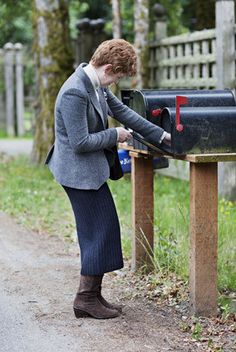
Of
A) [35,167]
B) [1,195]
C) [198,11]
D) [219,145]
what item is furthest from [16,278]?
[198,11]

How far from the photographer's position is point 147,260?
642 cm

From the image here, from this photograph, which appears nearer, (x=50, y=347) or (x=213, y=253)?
(x=50, y=347)

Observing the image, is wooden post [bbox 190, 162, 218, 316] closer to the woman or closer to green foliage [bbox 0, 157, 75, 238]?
the woman

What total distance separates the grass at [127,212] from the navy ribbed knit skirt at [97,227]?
0.86 m

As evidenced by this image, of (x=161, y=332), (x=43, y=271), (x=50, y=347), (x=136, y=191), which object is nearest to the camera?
(x=50, y=347)

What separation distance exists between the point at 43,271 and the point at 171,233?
1136 mm

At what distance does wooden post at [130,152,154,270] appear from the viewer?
625 cm

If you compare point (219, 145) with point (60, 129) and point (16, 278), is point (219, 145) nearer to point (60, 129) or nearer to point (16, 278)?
point (60, 129)

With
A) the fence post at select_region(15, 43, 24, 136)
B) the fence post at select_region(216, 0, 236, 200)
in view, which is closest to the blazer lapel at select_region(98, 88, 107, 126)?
the fence post at select_region(216, 0, 236, 200)

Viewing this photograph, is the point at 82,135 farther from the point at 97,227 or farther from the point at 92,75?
the point at 97,227

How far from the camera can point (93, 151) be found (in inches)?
202

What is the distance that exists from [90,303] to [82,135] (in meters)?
1.13

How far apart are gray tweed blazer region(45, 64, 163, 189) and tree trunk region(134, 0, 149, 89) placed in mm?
6496

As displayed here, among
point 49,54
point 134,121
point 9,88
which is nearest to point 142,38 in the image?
point 49,54
